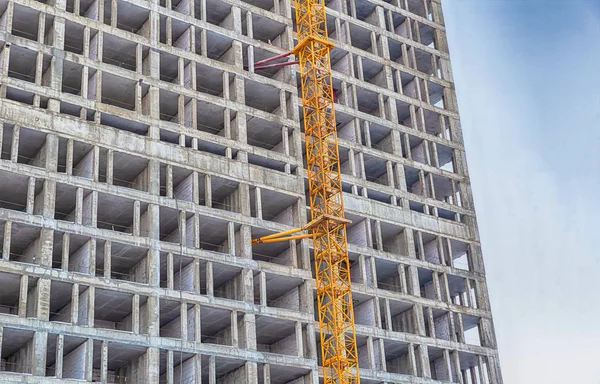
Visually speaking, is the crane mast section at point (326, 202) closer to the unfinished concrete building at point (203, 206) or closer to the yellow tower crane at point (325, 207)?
the yellow tower crane at point (325, 207)

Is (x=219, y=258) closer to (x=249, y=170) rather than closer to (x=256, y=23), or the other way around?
(x=249, y=170)

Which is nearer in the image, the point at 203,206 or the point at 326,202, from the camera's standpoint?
the point at 203,206

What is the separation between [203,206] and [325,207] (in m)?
12.5

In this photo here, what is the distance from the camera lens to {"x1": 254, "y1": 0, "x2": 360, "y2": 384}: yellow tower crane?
85188 mm

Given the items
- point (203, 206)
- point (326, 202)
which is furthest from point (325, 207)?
point (203, 206)

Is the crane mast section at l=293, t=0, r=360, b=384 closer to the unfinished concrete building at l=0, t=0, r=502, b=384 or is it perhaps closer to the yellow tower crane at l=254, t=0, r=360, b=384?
the yellow tower crane at l=254, t=0, r=360, b=384

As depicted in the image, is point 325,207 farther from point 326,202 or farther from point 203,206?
point 203,206

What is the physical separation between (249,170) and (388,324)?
1916cm

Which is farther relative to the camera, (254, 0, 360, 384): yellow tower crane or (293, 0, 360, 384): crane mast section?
(293, 0, 360, 384): crane mast section

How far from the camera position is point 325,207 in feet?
292

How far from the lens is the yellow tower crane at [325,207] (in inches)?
3354

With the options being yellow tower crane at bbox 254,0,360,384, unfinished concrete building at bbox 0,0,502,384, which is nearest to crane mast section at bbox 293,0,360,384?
yellow tower crane at bbox 254,0,360,384

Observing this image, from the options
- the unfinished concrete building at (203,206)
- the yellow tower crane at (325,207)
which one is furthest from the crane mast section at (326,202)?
the unfinished concrete building at (203,206)

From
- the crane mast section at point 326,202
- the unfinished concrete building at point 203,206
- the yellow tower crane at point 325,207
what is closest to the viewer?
the unfinished concrete building at point 203,206
